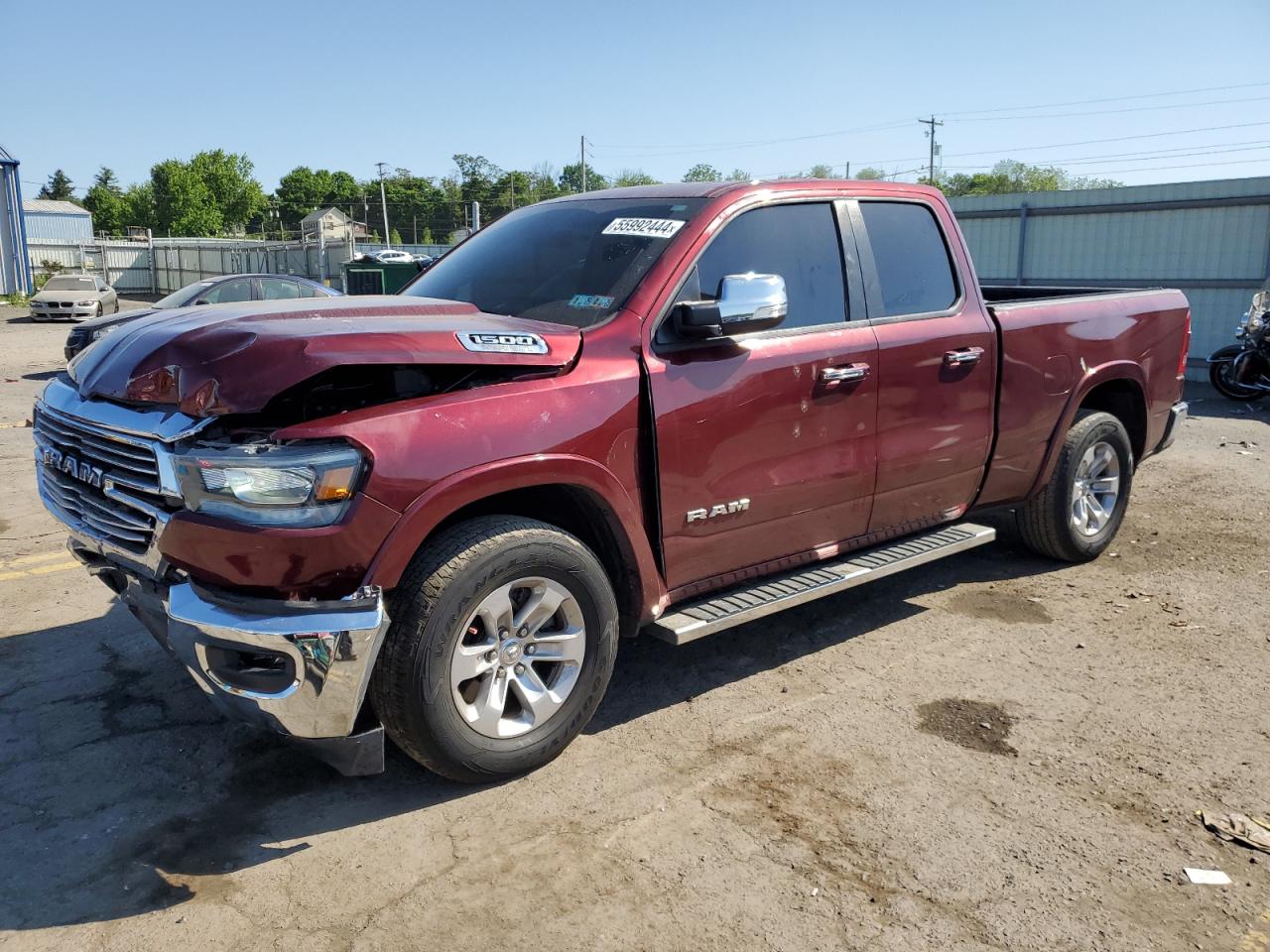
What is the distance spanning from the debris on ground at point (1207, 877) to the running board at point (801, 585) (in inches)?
61.5

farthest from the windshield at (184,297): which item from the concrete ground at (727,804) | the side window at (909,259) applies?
the side window at (909,259)

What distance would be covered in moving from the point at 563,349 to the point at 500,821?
1.58 metres

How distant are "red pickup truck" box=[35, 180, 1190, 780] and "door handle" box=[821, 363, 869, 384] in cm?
2

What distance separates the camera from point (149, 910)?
2766 millimetres

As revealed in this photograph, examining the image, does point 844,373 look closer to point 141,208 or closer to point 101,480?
point 101,480

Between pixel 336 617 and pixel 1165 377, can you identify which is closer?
pixel 336 617

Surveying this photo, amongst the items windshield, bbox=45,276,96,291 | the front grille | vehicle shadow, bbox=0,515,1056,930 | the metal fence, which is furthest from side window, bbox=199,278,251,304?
the metal fence

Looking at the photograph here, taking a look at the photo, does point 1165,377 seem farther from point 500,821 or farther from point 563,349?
point 500,821

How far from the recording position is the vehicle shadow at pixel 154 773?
9.59ft

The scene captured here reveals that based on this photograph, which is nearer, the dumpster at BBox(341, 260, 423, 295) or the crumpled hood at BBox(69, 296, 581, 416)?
the crumpled hood at BBox(69, 296, 581, 416)

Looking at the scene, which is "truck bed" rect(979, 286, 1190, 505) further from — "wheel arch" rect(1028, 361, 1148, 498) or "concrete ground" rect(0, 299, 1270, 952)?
"concrete ground" rect(0, 299, 1270, 952)

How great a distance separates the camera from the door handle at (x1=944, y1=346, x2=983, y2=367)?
4637mm

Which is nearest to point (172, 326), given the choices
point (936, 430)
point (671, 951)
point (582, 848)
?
point (582, 848)

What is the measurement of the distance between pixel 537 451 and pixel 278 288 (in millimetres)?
11942
